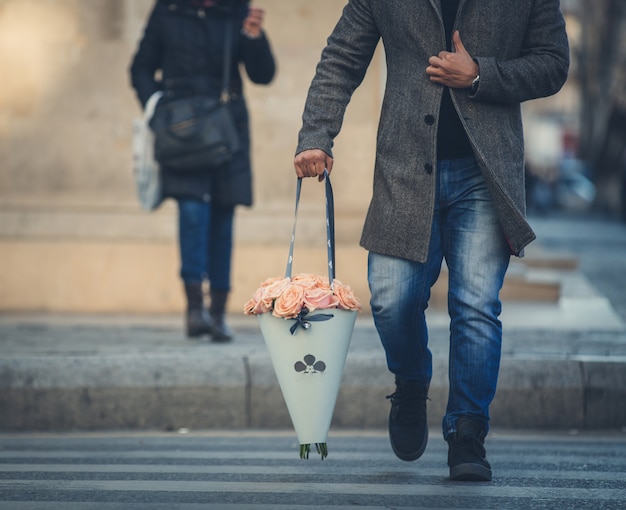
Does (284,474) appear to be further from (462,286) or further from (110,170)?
(110,170)

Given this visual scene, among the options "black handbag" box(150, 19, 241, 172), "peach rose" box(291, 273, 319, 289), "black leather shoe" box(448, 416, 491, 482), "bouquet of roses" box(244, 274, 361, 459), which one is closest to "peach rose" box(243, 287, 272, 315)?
"bouquet of roses" box(244, 274, 361, 459)

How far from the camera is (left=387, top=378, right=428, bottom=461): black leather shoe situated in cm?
438

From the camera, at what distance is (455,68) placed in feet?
13.4


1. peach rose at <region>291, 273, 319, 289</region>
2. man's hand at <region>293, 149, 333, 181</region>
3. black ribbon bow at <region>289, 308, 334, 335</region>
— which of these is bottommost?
black ribbon bow at <region>289, 308, 334, 335</region>

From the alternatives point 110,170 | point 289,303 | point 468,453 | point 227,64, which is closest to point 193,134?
point 227,64

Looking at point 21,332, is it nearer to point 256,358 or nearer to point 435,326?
point 256,358

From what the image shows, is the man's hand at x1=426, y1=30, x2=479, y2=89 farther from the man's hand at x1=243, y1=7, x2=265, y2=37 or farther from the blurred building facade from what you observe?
the blurred building facade

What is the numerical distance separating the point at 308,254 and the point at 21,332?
2023mm

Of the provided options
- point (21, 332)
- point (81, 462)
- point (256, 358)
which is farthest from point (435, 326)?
point (81, 462)

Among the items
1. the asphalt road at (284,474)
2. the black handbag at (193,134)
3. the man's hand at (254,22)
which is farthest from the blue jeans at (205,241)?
the asphalt road at (284,474)

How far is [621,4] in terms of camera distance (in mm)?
37938

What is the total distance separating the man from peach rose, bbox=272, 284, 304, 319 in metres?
0.41

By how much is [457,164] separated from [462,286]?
0.40 metres

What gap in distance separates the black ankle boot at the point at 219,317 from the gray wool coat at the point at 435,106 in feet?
8.32
